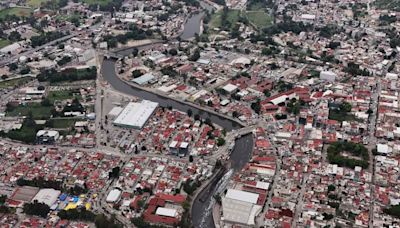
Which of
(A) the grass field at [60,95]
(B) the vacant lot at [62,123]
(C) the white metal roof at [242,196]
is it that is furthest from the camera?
(A) the grass field at [60,95]

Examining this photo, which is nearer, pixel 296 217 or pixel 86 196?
pixel 296 217

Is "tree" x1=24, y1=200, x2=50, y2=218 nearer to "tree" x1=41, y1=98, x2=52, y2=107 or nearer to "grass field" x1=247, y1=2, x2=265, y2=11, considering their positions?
"tree" x1=41, y1=98, x2=52, y2=107

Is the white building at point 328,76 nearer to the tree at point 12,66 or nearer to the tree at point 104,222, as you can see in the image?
the tree at point 104,222

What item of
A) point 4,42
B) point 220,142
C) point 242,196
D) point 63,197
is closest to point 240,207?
point 242,196

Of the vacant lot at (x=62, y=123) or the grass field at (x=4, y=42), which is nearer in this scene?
the vacant lot at (x=62, y=123)

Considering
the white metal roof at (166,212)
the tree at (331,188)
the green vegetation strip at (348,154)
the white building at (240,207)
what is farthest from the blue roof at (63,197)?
the green vegetation strip at (348,154)

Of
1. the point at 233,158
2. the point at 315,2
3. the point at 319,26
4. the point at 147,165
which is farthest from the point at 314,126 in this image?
the point at 315,2

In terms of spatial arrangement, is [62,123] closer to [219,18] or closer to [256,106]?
[256,106]

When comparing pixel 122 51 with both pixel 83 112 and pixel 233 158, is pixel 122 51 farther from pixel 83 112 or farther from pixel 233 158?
pixel 233 158
